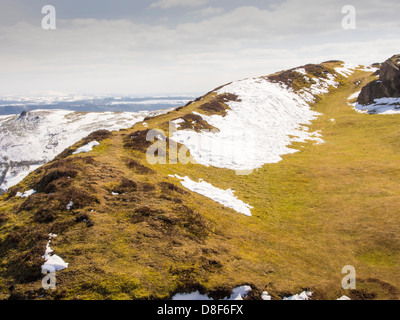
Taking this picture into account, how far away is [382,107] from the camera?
2431 inches

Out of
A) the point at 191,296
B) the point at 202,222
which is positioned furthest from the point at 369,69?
the point at 191,296

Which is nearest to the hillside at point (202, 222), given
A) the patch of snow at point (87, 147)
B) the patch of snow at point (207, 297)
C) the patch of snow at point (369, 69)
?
the patch of snow at point (207, 297)

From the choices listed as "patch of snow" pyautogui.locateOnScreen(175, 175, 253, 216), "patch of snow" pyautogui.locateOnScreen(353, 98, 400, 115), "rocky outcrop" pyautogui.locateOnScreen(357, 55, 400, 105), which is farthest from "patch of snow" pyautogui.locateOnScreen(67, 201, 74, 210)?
"rocky outcrop" pyautogui.locateOnScreen(357, 55, 400, 105)

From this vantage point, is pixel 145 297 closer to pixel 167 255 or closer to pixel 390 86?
pixel 167 255

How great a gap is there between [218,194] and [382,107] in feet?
205

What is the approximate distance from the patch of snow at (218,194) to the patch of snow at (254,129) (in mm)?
A: 6382

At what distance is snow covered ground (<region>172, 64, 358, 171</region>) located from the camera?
3422 centimetres

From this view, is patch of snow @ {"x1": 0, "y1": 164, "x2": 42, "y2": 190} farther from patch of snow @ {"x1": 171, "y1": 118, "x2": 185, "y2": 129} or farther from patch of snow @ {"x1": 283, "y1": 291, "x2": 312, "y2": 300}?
patch of snow @ {"x1": 283, "y1": 291, "x2": 312, "y2": 300}

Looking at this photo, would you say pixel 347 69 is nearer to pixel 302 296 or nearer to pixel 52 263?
pixel 302 296

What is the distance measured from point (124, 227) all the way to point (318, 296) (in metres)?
11.0

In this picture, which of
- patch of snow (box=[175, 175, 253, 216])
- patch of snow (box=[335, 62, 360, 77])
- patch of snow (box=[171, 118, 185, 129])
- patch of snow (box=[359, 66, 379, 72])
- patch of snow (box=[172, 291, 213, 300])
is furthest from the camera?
patch of snow (box=[359, 66, 379, 72])

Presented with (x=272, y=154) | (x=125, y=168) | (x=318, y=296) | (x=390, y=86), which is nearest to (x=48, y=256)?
Answer: (x=125, y=168)

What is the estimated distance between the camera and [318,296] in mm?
11578

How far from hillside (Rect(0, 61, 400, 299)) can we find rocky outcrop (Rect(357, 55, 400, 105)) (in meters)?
39.4
